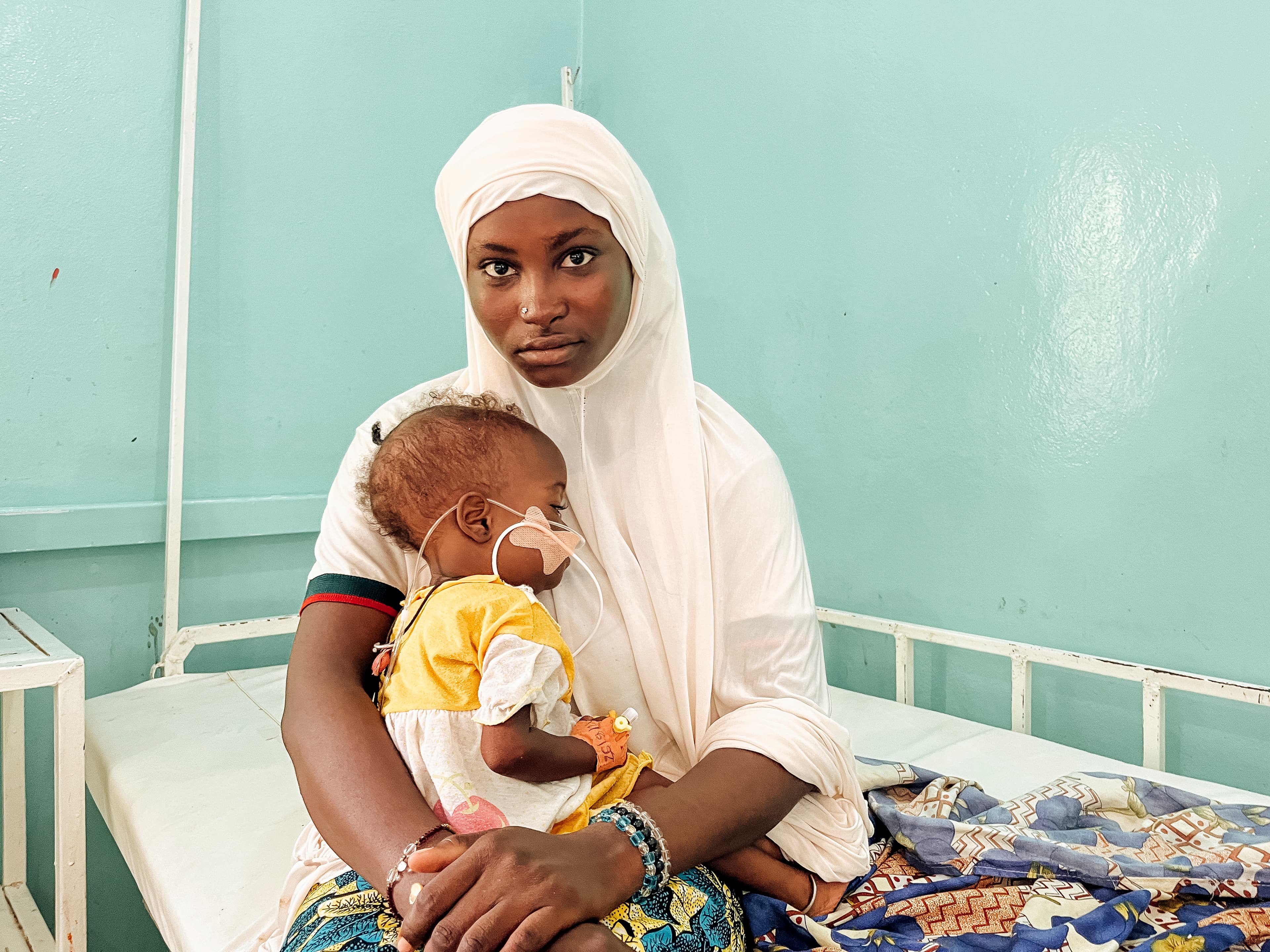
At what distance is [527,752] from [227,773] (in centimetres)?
98

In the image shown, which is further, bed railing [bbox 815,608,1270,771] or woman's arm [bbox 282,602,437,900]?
bed railing [bbox 815,608,1270,771]

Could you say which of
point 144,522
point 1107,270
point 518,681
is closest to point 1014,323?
point 1107,270

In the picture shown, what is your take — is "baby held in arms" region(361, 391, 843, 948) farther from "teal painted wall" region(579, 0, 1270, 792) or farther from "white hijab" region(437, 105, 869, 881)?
"teal painted wall" region(579, 0, 1270, 792)

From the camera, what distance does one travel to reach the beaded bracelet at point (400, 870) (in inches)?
33.9

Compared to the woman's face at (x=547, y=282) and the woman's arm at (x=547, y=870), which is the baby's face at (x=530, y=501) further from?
the woman's arm at (x=547, y=870)

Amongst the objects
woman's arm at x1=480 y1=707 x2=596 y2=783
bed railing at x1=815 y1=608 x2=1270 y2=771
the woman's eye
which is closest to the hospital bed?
bed railing at x1=815 y1=608 x2=1270 y2=771

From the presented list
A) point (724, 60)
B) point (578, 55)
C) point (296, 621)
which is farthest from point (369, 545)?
point (578, 55)

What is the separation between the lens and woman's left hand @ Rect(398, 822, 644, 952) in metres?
0.77

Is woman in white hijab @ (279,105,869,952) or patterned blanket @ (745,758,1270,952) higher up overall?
woman in white hijab @ (279,105,869,952)

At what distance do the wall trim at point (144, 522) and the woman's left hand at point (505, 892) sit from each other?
1641mm

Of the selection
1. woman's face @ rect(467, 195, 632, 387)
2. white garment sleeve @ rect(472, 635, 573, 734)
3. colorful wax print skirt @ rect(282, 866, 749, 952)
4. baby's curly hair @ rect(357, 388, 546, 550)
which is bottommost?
colorful wax print skirt @ rect(282, 866, 749, 952)

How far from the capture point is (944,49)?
79.5 inches

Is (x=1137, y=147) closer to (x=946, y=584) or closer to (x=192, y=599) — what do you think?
(x=946, y=584)

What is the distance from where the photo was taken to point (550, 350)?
43.4 inches
